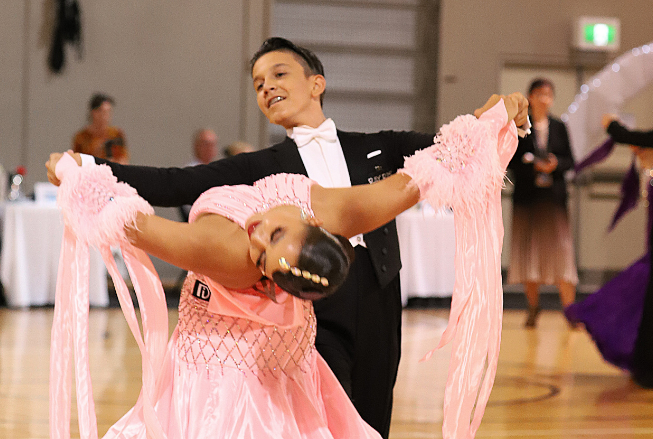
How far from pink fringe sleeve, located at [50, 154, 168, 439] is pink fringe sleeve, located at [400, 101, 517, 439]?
0.55 metres

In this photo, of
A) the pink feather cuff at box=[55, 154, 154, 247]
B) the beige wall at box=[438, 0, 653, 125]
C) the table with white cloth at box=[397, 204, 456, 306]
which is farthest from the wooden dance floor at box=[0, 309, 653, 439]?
the beige wall at box=[438, 0, 653, 125]

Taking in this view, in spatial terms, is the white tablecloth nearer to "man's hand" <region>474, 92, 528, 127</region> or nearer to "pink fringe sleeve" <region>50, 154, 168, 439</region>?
"pink fringe sleeve" <region>50, 154, 168, 439</region>

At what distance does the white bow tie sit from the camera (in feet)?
6.97

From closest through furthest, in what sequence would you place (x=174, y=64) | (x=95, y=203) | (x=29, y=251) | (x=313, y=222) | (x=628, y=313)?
(x=313, y=222), (x=95, y=203), (x=628, y=313), (x=29, y=251), (x=174, y=64)

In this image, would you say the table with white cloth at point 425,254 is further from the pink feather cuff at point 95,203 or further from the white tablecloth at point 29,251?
the pink feather cuff at point 95,203

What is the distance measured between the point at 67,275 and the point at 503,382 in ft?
9.96

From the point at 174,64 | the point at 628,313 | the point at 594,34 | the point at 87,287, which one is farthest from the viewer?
the point at 594,34

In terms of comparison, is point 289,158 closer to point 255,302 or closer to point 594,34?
point 255,302

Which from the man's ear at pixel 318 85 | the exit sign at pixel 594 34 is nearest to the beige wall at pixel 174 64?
the exit sign at pixel 594 34

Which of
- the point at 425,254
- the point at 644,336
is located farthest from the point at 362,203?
the point at 425,254

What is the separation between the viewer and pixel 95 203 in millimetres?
1480

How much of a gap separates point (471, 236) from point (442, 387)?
8.33ft

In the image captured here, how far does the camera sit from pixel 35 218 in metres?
6.44

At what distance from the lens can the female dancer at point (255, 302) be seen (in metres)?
1.39
